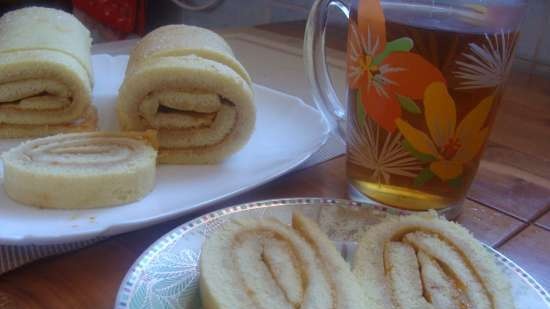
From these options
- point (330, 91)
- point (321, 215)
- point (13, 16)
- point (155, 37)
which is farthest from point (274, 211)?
point (13, 16)

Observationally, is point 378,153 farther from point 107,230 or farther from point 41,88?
point 41,88

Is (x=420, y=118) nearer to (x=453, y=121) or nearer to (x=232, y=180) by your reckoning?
(x=453, y=121)

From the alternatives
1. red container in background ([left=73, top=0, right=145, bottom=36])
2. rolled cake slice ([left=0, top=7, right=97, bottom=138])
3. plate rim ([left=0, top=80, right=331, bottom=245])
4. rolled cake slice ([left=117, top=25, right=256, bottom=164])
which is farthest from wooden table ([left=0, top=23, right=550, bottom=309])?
red container in background ([left=73, top=0, right=145, bottom=36])

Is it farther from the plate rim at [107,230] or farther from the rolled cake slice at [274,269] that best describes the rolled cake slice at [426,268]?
the plate rim at [107,230]

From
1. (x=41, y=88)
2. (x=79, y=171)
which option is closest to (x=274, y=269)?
(x=79, y=171)

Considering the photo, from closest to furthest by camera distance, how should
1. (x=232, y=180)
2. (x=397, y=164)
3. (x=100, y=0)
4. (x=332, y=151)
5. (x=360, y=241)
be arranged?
(x=360, y=241) → (x=397, y=164) → (x=232, y=180) → (x=332, y=151) → (x=100, y=0)

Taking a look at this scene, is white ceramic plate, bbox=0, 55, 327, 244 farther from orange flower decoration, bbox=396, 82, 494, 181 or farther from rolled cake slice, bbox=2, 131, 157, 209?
orange flower decoration, bbox=396, 82, 494, 181

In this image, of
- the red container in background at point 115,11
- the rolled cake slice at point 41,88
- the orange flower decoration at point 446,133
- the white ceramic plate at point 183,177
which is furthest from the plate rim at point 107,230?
the red container in background at point 115,11
